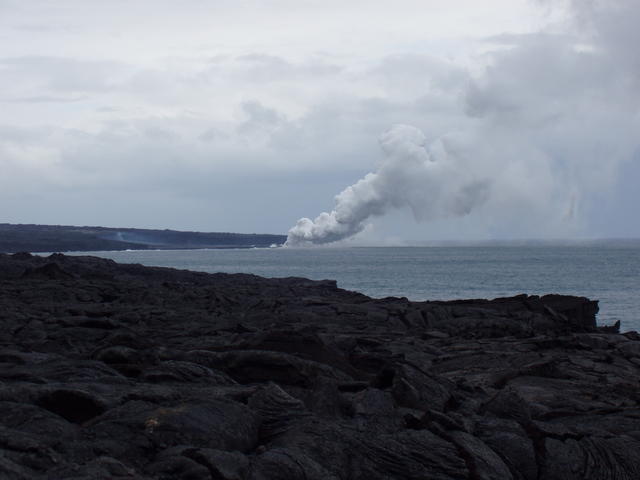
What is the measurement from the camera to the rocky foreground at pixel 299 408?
743 cm

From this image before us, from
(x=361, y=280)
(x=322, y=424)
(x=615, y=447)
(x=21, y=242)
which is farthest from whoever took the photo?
(x=21, y=242)

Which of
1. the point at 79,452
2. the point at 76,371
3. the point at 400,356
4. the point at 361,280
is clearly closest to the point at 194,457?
the point at 79,452

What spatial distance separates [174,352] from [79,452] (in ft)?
19.6

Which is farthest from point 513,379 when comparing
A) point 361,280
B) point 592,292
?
point 361,280

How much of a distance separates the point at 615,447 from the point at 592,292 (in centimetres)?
6359

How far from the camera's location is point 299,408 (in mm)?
9070

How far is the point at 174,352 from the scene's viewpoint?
1319cm

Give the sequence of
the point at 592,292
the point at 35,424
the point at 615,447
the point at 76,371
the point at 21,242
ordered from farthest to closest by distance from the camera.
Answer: the point at 21,242 < the point at 592,292 < the point at 76,371 < the point at 615,447 < the point at 35,424

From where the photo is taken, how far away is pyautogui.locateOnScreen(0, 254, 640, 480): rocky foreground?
24.4 feet

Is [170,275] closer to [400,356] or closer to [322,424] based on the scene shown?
[400,356]

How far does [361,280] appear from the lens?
8712 cm

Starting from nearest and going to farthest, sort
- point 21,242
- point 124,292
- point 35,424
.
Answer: point 35,424
point 124,292
point 21,242

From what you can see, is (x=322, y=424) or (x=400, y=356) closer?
(x=322, y=424)

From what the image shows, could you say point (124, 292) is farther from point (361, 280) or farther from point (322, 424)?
point (361, 280)
